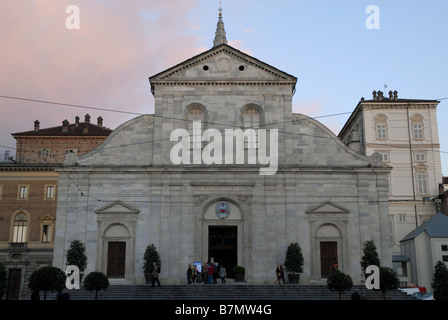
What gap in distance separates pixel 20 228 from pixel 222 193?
22078mm

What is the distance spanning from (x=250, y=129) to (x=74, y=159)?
11919mm

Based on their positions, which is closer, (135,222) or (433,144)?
(135,222)

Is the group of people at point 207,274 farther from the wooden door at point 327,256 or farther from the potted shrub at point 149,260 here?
the wooden door at point 327,256

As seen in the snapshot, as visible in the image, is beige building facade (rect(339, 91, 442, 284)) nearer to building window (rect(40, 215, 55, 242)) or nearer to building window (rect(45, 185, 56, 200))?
building window (rect(45, 185, 56, 200))

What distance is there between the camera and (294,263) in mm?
30812

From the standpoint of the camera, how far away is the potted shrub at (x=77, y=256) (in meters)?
31.0

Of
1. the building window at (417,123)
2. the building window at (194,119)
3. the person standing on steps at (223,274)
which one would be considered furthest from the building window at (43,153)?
the building window at (417,123)

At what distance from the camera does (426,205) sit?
48.8m

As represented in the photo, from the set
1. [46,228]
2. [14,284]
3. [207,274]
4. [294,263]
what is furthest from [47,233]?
[294,263]

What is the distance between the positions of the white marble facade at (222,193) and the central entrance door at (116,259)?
25 centimetres

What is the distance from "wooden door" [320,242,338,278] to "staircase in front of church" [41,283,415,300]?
3.08 meters
